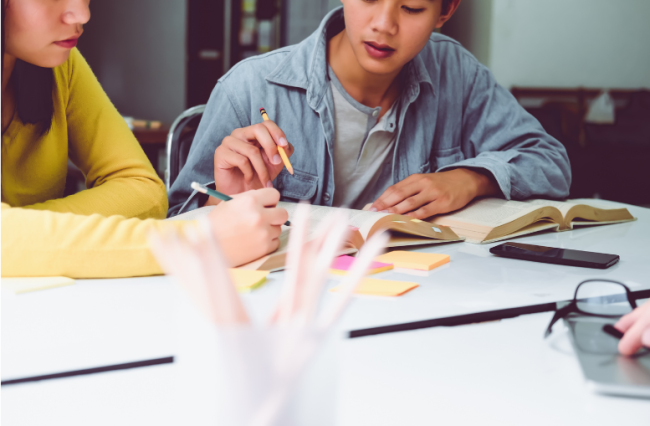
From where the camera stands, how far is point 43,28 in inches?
33.9

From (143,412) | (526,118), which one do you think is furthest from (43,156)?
(526,118)

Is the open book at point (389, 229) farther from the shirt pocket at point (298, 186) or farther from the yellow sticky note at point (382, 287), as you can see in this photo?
the shirt pocket at point (298, 186)

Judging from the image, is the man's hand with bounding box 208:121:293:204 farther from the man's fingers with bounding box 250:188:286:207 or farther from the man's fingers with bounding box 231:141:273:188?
the man's fingers with bounding box 250:188:286:207

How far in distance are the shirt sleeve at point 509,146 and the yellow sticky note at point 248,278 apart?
2.22 feet

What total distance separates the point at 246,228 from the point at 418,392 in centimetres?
37

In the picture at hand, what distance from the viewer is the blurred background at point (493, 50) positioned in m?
4.04

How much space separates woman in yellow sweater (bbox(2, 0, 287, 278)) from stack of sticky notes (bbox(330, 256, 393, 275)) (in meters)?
0.09

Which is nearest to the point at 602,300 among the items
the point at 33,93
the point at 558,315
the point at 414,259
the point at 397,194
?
the point at 558,315

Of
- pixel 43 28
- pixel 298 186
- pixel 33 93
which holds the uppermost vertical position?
pixel 43 28

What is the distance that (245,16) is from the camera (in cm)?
444

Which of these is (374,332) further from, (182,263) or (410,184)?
(410,184)

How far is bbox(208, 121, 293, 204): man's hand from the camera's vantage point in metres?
1.00

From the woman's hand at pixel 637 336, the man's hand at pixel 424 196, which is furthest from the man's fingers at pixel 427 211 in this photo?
the woman's hand at pixel 637 336

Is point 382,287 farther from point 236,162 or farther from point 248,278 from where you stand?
point 236,162
